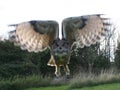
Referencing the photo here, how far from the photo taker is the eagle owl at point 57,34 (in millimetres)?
5797

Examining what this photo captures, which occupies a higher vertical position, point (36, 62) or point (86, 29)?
point (86, 29)

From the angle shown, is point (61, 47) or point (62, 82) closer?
point (61, 47)

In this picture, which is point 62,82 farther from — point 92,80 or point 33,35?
point 33,35

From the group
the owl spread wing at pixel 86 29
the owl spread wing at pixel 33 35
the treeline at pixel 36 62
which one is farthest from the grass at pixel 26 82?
the owl spread wing at pixel 86 29

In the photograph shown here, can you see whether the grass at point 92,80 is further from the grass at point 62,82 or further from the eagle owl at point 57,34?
the eagle owl at point 57,34

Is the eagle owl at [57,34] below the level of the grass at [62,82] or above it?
above

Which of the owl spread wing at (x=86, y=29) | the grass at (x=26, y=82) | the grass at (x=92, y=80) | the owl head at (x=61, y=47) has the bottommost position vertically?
the grass at (x=26, y=82)

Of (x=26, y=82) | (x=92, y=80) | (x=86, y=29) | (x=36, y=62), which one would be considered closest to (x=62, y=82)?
(x=92, y=80)

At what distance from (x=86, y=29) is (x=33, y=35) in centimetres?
74

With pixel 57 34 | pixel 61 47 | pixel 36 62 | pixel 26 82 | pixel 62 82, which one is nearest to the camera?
pixel 61 47

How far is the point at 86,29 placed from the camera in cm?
614

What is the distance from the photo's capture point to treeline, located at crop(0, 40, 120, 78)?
22.8 metres

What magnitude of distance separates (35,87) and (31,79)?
51 cm

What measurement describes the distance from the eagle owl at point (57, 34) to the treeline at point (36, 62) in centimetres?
1496
